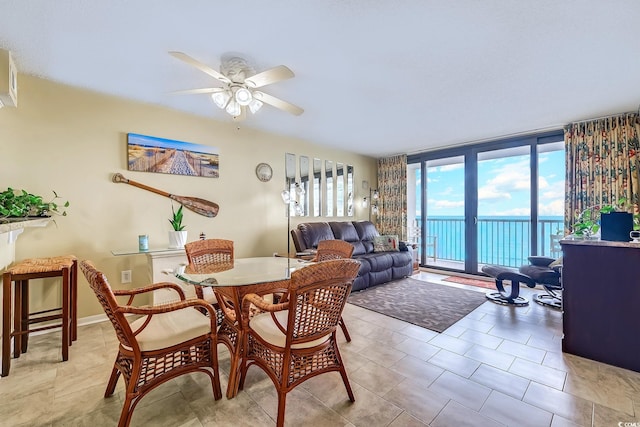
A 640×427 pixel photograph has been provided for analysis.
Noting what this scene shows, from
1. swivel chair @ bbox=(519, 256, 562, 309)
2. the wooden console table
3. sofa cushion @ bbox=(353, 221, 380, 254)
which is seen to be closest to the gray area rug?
swivel chair @ bbox=(519, 256, 562, 309)

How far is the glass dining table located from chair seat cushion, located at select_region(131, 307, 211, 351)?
0.21 m

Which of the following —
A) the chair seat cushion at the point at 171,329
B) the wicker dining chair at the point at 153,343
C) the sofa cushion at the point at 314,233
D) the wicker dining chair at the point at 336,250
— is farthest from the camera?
the sofa cushion at the point at 314,233

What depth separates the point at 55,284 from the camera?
260 centimetres

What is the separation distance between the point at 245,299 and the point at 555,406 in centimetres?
196

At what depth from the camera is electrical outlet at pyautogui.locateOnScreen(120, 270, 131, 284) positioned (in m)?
2.97

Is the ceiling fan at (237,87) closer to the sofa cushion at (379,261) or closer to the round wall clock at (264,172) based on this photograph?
the round wall clock at (264,172)

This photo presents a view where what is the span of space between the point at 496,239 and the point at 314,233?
4067mm

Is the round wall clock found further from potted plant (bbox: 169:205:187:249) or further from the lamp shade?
the lamp shade

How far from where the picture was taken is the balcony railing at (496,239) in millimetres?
4672

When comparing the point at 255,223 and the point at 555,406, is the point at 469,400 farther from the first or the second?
the point at 255,223

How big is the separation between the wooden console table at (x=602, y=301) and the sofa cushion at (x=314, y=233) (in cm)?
298

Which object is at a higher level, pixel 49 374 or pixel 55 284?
pixel 55 284

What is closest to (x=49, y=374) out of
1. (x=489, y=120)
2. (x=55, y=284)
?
(x=55, y=284)

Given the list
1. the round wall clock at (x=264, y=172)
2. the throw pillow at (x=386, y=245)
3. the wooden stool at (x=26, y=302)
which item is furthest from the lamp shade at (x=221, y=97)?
the throw pillow at (x=386, y=245)
